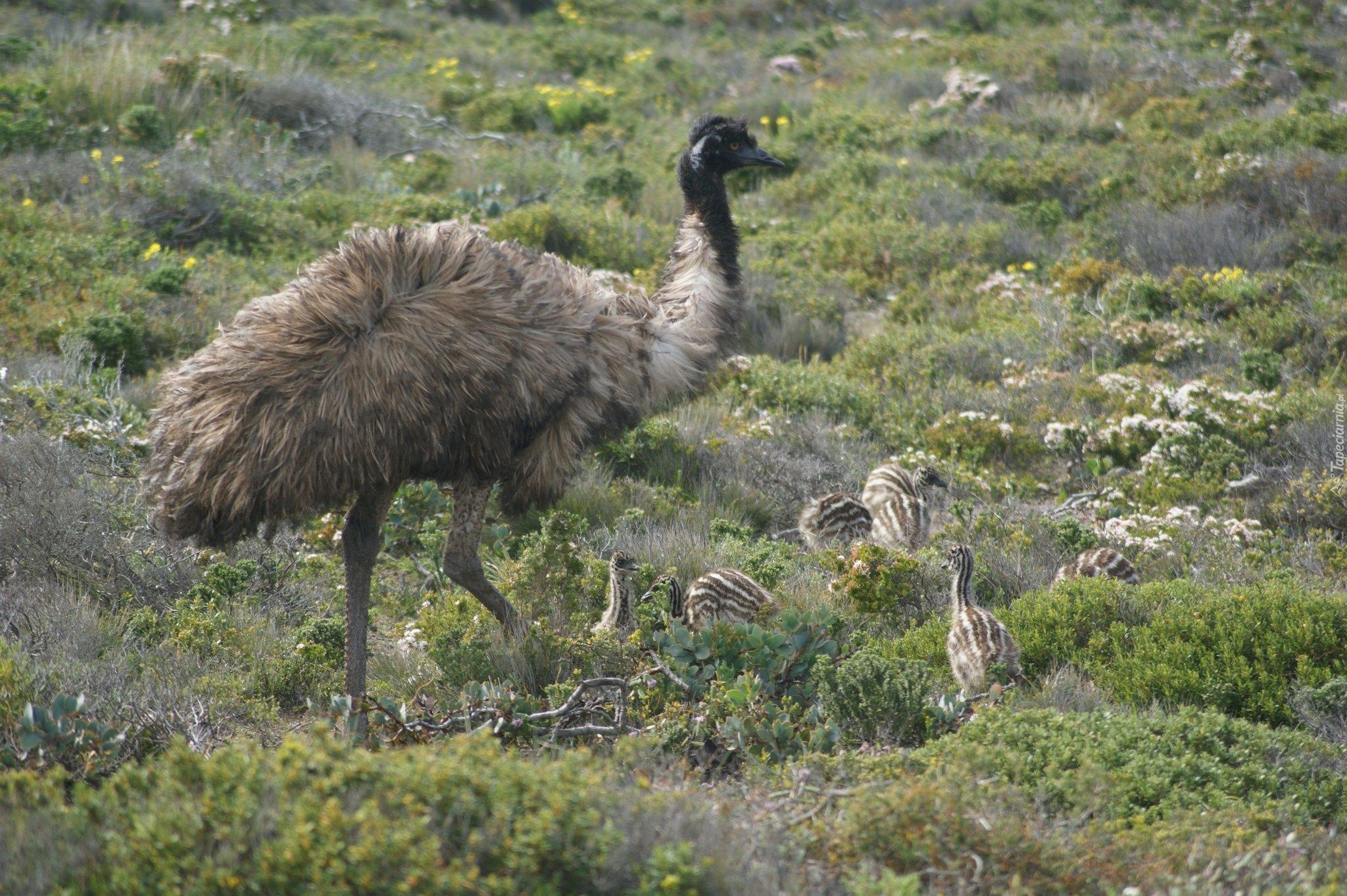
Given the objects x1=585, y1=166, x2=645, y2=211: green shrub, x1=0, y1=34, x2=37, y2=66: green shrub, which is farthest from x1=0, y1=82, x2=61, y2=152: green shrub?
x1=585, y1=166, x2=645, y2=211: green shrub

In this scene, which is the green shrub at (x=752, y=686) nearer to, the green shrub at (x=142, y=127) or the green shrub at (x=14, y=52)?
the green shrub at (x=142, y=127)

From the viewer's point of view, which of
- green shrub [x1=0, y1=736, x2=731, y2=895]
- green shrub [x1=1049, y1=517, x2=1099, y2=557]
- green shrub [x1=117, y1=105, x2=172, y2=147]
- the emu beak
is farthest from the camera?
green shrub [x1=117, y1=105, x2=172, y2=147]

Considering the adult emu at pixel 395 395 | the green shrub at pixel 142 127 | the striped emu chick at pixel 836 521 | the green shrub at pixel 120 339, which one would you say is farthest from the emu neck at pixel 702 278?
the green shrub at pixel 142 127

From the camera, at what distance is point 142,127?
11289mm

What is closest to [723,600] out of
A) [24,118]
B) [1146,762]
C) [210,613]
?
[1146,762]

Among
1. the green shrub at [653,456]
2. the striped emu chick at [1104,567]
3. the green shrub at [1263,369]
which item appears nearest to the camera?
the striped emu chick at [1104,567]

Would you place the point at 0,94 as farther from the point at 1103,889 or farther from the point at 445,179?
the point at 1103,889

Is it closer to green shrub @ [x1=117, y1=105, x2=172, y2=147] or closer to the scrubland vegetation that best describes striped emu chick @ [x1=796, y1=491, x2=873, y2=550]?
the scrubland vegetation

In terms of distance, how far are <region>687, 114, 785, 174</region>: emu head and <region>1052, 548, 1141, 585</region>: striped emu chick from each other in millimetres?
2702

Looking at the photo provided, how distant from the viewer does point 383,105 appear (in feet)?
46.4

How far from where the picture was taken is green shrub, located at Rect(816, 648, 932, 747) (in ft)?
15.5

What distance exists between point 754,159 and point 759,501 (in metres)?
2.17

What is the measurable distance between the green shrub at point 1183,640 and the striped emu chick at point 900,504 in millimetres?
1046

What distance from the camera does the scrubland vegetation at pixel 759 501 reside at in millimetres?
3426
